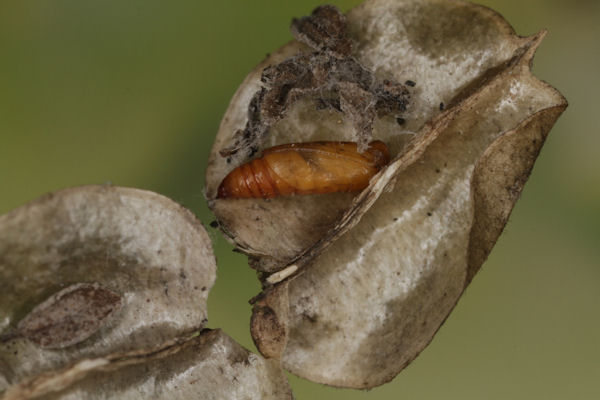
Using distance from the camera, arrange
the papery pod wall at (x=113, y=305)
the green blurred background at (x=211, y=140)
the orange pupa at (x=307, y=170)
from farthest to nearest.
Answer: the green blurred background at (x=211, y=140) < the orange pupa at (x=307, y=170) < the papery pod wall at (x=113, y=305)

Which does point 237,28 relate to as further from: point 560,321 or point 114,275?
point 560,321

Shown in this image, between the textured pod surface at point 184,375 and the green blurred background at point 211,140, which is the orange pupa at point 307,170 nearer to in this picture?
the green blurred background at point 211,140

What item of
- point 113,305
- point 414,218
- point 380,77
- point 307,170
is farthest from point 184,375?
point 380,77

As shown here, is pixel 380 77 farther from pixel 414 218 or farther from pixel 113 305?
pixel 113 305

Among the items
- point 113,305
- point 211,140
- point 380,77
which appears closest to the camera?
point 113,305

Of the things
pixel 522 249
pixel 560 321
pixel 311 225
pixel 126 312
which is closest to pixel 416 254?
pixel 311 225

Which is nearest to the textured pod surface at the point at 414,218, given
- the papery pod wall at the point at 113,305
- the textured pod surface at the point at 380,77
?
the textured pod surface at the point at 380,77
